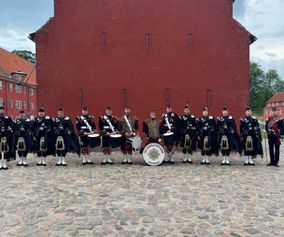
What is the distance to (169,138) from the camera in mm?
11266

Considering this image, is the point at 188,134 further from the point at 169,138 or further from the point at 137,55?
the point at 137,55

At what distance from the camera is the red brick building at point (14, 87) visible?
151 feet

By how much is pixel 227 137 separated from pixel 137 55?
22.0 feet

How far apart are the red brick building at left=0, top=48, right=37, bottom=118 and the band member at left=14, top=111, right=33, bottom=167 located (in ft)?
111

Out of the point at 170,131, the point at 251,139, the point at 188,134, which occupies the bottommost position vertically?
the point at 251,139

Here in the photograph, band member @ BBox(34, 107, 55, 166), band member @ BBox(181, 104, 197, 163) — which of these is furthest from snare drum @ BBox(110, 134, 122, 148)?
band member @ BBox(181, 104, 197, 163)

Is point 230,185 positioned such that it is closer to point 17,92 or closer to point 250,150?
point 250,150

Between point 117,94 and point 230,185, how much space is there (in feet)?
29.0

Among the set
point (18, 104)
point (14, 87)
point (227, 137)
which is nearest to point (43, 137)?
point (227, 137)

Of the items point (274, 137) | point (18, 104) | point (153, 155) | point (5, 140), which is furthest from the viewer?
point (18, 104)

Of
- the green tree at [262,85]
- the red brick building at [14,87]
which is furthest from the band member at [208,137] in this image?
the green tree at [262,85]

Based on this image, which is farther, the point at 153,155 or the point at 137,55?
the point at 137,55

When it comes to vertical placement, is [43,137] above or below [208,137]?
above

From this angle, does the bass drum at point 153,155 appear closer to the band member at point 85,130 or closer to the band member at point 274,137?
the band member at point 85,130
